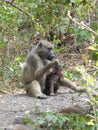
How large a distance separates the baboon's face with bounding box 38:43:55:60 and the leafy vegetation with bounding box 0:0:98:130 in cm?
28

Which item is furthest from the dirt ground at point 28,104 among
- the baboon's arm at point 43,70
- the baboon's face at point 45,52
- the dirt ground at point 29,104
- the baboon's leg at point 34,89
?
the baboon's face at point 45,52

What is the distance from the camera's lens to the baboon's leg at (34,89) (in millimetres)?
8098

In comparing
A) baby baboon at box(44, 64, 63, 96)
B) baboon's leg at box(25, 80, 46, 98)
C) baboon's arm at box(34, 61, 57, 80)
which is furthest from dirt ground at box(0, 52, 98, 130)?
baboon's arm at box(34, 61, 57, 80)

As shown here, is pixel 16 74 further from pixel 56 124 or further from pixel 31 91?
pixel 56 124

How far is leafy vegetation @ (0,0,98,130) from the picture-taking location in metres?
4.97

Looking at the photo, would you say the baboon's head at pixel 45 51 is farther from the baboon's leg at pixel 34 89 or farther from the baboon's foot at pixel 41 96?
the baboon's foot at pixel 41 96

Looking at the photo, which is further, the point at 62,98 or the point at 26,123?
→ the point at 62,98

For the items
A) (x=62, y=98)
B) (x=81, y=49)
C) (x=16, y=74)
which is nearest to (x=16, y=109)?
(x=62, y=98)

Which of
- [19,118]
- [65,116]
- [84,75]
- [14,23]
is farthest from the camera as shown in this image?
[14,23]

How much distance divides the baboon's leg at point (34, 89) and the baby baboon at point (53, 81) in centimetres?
20

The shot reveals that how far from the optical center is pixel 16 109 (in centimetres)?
705

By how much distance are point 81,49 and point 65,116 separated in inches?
313

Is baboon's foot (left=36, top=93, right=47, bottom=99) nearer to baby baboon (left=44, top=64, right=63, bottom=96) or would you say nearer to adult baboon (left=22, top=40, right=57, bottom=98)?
adult baboon (left=22, top=40, right=57, bottom=98)

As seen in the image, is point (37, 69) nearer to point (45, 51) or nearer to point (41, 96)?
point (45, 51)
